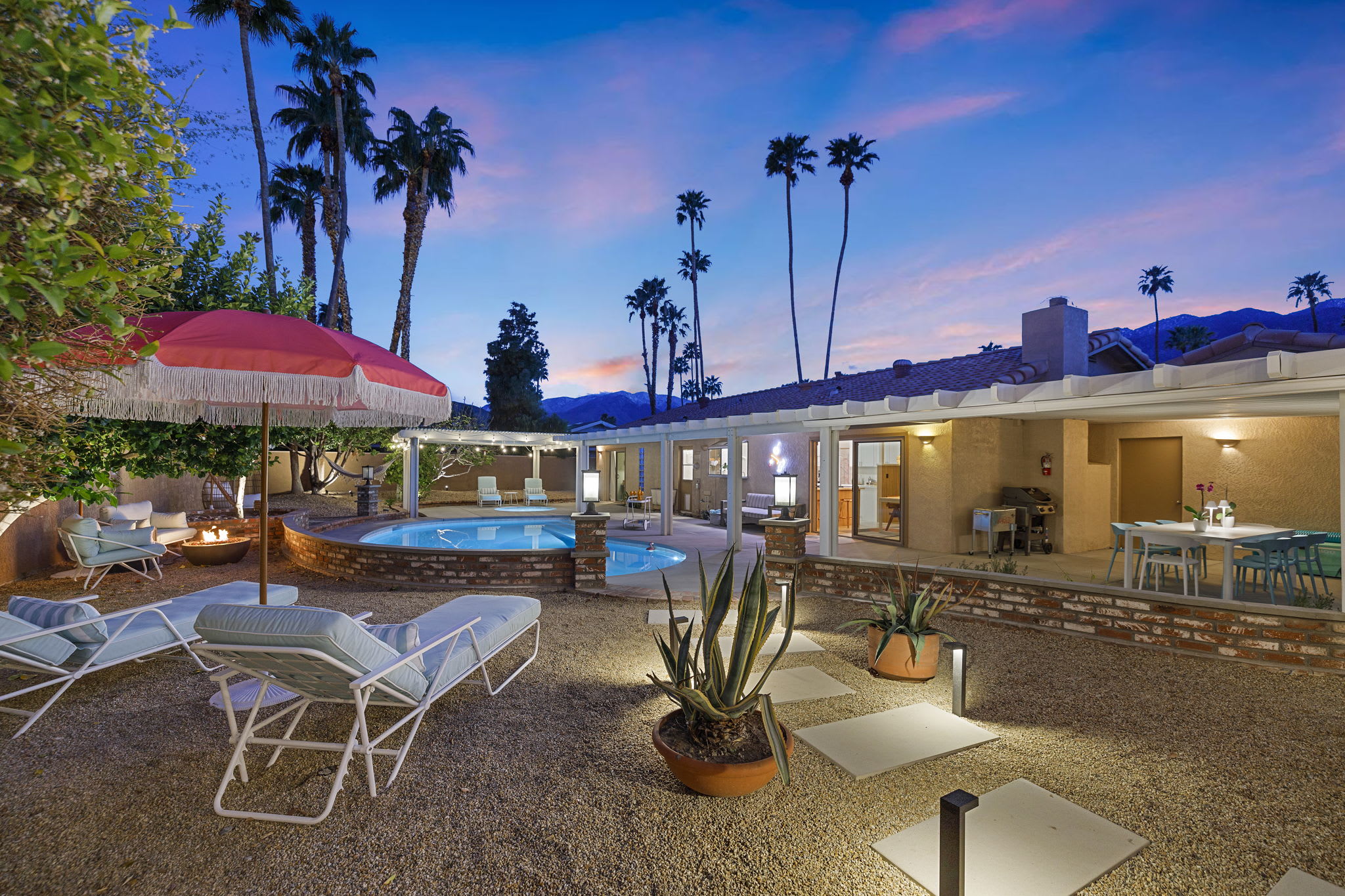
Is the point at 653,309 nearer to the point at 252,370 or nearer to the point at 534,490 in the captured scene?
the point at 534,490

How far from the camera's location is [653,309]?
1393 inches

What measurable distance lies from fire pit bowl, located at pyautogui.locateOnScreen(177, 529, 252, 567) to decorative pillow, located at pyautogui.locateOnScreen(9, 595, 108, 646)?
5.03m

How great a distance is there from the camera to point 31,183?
95 cm

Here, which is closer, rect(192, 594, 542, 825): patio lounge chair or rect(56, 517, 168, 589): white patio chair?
rect(192, 594, 542, 825): patio lounge chair

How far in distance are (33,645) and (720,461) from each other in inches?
507

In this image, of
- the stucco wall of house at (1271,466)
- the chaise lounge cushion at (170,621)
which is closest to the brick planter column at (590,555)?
the chaise lounge cushion at (170,621)

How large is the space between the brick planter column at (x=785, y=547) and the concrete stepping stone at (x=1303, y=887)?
4613 mm

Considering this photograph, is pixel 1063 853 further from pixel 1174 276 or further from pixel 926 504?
pixel 1174 276

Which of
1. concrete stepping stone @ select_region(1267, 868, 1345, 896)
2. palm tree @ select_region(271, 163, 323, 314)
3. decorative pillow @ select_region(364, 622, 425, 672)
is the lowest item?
concrete stepping stone @ select_region(1267, 868, 1345, 896)

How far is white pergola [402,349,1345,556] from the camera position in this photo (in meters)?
4.32

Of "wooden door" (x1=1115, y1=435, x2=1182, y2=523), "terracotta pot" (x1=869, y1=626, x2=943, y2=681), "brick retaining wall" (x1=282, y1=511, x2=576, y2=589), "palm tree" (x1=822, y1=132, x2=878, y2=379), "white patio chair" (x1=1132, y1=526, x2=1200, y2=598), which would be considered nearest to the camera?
"terracotta pot" (x1=869, y1=626, x2=943, y2=681)

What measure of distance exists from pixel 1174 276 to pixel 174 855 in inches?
2500

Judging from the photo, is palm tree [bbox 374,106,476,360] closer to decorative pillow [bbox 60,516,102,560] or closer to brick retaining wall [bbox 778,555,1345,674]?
decorative pillow [bbox 60,516,102,560]

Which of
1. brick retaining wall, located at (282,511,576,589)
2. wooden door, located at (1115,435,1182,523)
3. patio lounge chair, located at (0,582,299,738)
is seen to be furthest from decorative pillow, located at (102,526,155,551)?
wooden door, located at (1115,435,1182,523)
